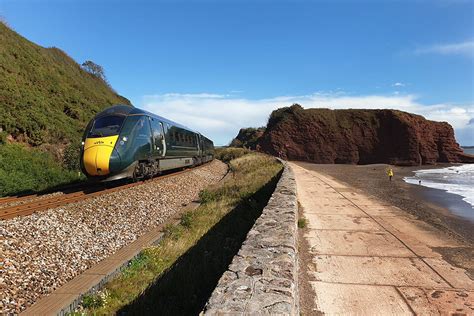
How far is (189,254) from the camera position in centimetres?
745

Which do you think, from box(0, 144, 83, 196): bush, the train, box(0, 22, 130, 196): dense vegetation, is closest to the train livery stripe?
the train

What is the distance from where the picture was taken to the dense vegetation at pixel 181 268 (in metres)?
5.22

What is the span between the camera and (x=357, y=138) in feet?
197

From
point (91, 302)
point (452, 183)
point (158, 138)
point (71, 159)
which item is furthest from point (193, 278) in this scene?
point (452, 183)

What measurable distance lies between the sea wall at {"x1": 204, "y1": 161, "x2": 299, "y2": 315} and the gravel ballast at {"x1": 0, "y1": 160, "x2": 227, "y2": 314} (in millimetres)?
3119

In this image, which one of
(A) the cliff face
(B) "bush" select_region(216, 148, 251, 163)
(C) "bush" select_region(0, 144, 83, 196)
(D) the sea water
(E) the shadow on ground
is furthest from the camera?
(A) the cliff face

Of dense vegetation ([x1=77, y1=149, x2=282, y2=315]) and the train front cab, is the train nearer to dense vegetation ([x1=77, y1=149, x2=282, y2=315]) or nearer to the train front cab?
the train front cab

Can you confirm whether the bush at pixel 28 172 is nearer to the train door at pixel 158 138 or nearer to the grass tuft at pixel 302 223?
the train door at pixel 158 138

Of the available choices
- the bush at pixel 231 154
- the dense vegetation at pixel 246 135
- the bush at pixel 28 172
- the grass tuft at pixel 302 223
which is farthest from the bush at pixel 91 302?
the dense vegetation at pixel 246 135

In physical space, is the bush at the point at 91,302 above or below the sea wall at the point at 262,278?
below

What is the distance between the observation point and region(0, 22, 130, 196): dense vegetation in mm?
15289

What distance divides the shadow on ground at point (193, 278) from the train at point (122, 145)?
16.2 ft

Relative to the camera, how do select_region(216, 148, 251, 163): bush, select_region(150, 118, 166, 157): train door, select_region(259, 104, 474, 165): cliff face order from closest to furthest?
select_region(150, 118, 166, 157): train door
select_region(216, 148, 251, 163): bush
select_region(259, 104, 474, 165): cliff face

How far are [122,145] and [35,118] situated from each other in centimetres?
1096
